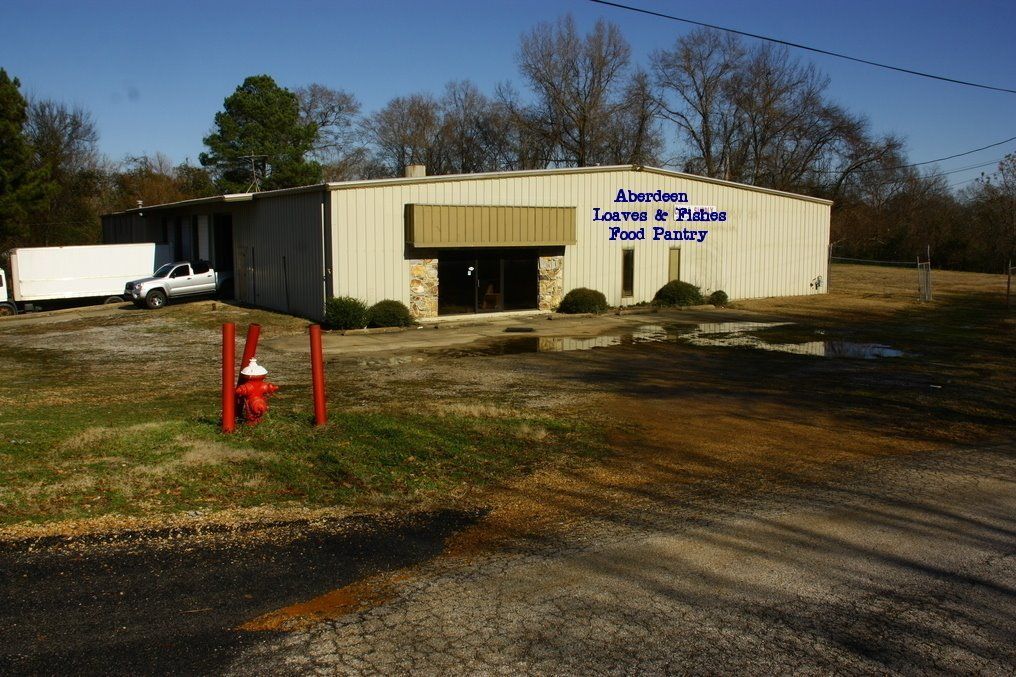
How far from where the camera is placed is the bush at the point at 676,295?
29781 mm

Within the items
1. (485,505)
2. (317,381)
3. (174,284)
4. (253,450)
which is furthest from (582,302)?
(485,505)

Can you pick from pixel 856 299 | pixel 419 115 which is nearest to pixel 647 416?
pixel 856 299

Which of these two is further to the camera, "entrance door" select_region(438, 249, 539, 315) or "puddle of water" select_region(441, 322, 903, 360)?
"entrance door" select_region(438, 249, 539, 315)

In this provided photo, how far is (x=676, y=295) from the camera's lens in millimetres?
29797

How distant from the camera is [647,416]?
11523 mm

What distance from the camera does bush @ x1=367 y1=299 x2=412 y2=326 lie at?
23.7 metres

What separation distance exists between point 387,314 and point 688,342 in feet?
27.1

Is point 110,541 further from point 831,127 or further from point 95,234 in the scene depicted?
point 831,127

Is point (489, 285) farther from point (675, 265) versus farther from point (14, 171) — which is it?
point (14, 171)

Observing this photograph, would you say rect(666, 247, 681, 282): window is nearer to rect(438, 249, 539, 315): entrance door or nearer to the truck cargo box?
rect(438, 249, 539, 315): entrance door

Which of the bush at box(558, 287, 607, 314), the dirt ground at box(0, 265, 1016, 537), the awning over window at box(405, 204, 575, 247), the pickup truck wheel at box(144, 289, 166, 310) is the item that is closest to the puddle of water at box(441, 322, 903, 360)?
the dirt ground at box(0, 265, 1016, 537)

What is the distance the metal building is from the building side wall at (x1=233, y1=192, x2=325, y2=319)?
0.21 feet

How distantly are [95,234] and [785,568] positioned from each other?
5686cm

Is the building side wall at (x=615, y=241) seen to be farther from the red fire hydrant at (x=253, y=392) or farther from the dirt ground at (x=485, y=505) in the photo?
the red fire hydrant at (x=253, y=392)
